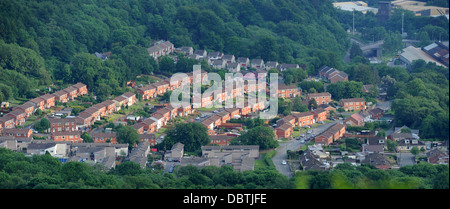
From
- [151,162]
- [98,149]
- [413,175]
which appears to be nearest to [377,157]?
[413,175]

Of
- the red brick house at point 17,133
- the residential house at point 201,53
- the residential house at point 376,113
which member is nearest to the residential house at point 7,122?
the red brick house at point 17,133

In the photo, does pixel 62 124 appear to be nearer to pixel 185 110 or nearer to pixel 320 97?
pixel 185 110

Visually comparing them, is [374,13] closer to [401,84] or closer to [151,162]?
[401,84]

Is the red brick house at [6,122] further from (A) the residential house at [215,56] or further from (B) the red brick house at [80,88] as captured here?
(A) the residential house at [215,56]

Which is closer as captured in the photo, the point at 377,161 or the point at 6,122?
the point at 377,161

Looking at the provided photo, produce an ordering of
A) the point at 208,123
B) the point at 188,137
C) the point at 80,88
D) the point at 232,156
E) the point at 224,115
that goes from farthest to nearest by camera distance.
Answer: the point at 80,88 < the point at 224,115 < the point at 208,123 < the point at 188,137 < the point at 232,156

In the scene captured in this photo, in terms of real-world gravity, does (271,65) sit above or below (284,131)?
above

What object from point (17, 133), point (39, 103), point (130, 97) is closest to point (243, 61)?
point (130, 97)

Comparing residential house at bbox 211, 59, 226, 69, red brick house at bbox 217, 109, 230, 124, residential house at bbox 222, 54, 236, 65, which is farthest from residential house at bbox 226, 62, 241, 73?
red brick house at bbox 217, 109, 230, 124
